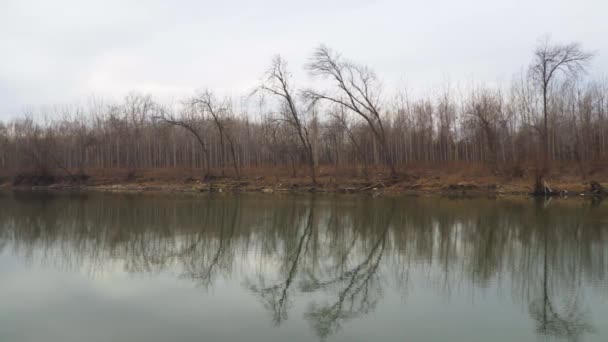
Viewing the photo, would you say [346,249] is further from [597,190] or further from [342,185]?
[342,185]

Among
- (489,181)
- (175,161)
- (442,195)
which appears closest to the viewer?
(442,195)

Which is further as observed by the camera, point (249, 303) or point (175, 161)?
point (175, 161)

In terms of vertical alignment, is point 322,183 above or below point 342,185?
above

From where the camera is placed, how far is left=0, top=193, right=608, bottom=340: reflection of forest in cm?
784

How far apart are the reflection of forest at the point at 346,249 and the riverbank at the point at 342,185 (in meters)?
8.55

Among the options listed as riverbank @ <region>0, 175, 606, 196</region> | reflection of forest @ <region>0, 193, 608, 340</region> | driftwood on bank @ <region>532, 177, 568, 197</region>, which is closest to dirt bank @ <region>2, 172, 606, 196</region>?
riverbank @ <region>0, 175, 606, 196</region>

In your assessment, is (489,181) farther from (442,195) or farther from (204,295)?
(204,295)

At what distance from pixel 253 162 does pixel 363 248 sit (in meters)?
40.7

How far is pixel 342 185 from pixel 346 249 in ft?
75.9

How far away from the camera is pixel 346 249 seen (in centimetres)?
1198

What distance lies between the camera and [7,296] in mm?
7984

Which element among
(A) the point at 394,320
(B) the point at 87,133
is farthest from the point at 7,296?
(B) the point at 87,133

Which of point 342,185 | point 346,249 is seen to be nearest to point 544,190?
point 342,185

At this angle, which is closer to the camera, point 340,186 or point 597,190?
point 597,190
